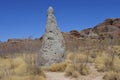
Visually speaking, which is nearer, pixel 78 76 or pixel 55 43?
pixel 78 76

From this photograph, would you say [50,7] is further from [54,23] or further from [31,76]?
[31,76]

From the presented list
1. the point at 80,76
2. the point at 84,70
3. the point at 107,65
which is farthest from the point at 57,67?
the point at 107,65

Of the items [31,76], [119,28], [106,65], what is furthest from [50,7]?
[119,28]

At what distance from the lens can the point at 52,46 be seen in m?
17.0

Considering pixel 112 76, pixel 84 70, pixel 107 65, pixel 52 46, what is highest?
pixel 52 46

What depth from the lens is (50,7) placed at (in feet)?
59.5

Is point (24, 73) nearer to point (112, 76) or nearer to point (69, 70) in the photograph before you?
point (69, 70)

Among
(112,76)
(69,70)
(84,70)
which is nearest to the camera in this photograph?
(112,76)

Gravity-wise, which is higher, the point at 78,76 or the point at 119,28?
the point at 119,28

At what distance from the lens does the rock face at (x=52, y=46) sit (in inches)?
667

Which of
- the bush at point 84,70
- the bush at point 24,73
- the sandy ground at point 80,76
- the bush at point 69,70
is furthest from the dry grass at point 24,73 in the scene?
the bush at point 84,70

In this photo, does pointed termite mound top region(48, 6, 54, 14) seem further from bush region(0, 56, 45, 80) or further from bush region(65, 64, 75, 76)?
bush region(65, 64, 75, 76)

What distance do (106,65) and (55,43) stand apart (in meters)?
3.08

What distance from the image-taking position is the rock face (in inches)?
667
